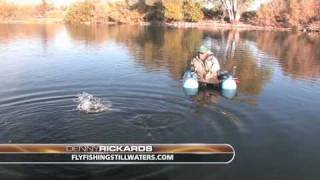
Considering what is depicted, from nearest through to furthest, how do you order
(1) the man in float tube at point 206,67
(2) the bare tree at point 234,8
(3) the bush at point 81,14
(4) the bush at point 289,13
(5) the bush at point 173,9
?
(1) the man in float tube at point 206,67
(4) the bush at point 289,13
(5) the bush at point 173,9
(2) the bare tree at point 234,8
(3) the bush at point 81,14

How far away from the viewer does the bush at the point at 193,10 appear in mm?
86375

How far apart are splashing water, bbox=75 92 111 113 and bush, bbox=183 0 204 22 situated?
69.7 meters

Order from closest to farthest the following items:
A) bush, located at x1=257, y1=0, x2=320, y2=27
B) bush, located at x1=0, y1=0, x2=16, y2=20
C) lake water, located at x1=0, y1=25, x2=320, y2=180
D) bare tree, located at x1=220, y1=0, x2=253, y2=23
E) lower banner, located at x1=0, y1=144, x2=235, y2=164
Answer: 1. lower banner, located at x1=0, y1=144, x2=235, y2=164
2. lake water, located at x1=0, y1=25, x2=320, y2=180
3. bush, located at x1=257, y1=0, x2=320, y2=27
4. bare tree, located at x1=220, y1=0, x2=253, y2=23
5. bush, located at x1=0, y1=0, x2=16, y2=20

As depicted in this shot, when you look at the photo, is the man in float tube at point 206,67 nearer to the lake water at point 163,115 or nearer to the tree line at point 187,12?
the lake water at point 163,115

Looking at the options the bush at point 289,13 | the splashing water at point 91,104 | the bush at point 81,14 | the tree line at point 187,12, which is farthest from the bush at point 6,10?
the splashing water at point 91,104

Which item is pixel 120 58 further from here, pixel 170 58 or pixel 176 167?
pixel 176 167

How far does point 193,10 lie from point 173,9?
14.2ft

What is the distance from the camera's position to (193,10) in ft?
284

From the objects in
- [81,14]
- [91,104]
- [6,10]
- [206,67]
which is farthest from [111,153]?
[6,10]

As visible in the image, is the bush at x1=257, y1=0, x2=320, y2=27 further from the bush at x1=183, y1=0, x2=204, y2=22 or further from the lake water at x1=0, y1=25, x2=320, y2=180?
the lake water at x1=0, y1=25, x2=320, y2=180

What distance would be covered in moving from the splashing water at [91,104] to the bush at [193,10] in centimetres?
6971

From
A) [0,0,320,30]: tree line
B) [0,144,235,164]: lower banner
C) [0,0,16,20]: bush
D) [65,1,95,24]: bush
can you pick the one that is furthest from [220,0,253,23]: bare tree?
[0,144,235,164]: lower banner

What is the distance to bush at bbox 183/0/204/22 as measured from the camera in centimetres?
8638

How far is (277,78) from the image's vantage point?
86.3 ft
